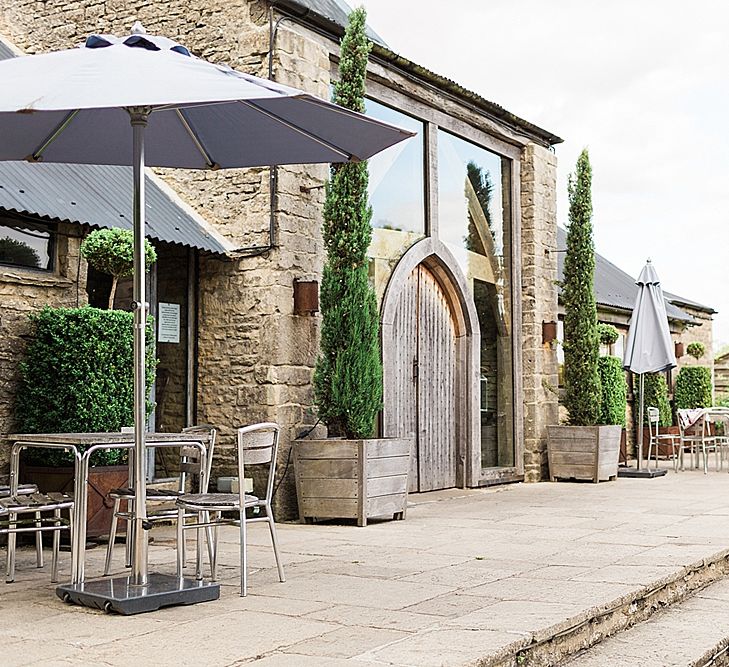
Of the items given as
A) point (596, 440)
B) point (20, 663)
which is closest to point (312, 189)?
point (596, 440)

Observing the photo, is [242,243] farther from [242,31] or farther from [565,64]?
[565,64]

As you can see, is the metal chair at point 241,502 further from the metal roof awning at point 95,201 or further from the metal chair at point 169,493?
the metal roof awning at point 95,201

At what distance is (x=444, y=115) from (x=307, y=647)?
7252mm

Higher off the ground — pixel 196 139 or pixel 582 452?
pixel 196 139

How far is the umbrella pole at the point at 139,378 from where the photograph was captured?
14.2ft

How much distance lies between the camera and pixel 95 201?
7.26 m

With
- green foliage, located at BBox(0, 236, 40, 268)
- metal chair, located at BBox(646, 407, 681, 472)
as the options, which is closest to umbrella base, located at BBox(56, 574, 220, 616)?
green foliage, located at BBox(0, 236, 40, 268)

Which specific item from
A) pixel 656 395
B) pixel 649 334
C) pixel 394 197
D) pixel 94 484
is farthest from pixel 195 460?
pixel 656 395

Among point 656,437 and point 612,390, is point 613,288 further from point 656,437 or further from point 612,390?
point 656,437

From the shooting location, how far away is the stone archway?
910 cm

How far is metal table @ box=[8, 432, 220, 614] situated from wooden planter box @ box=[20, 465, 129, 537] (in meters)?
1.44

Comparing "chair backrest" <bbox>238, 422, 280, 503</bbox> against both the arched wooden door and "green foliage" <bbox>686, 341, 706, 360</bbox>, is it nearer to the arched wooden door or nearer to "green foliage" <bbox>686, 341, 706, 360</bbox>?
the arched wooden door

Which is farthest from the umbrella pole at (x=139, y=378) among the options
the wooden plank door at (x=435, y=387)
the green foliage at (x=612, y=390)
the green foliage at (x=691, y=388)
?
the green foliage at (x=691, y=388)

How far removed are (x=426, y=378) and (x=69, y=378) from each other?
4.10 metres
